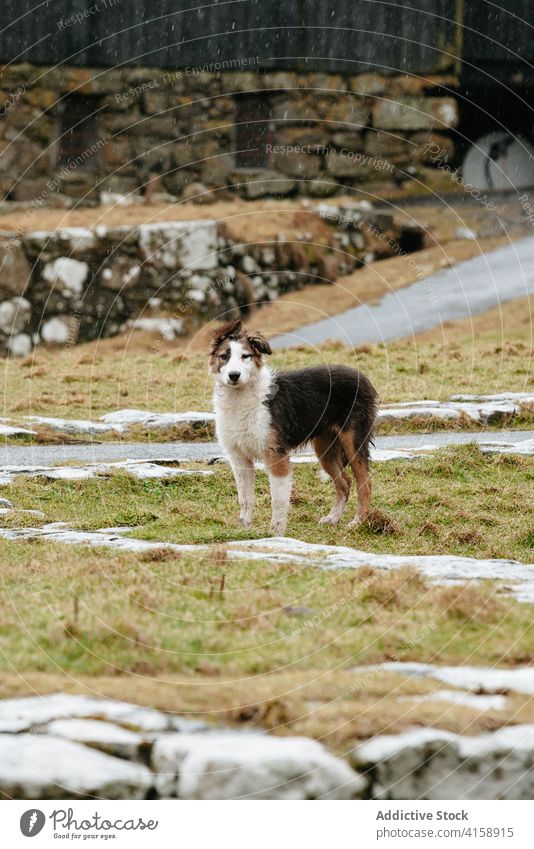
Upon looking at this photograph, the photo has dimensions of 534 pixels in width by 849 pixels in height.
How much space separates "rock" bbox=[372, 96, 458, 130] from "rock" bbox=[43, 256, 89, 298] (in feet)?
47.4

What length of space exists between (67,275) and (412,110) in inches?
626

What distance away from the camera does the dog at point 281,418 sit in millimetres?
13289

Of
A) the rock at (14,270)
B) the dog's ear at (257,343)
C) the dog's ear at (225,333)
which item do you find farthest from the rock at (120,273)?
the dog's ear at (225,333)

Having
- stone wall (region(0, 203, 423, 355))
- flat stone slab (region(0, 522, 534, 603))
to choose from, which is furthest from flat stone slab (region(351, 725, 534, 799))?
stone wall (region(0, 203, 423, 355))

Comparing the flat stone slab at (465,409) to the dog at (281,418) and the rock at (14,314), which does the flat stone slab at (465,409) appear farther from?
the rock at (14,314)

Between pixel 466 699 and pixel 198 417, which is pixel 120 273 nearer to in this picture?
pixel 198 417

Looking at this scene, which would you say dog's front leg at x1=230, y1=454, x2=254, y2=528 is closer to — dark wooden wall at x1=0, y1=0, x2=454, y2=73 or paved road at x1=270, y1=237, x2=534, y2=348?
paved road at x1=270, y1=237, x2=534, y2=348

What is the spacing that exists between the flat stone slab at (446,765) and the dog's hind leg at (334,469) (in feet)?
21.5

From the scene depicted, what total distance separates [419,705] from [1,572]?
4568 mm

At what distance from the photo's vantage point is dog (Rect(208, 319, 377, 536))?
13289 mm

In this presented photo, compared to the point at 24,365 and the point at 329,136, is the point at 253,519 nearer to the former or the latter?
the point at 24,365

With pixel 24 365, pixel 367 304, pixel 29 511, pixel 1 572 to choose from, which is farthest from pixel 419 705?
pixel 367 304

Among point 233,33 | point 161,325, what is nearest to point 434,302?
point 161,325

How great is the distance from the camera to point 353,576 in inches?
409
